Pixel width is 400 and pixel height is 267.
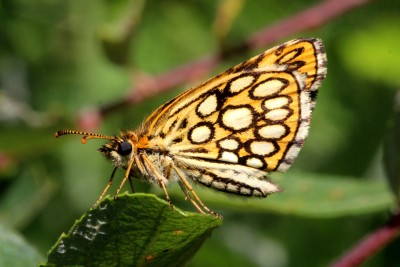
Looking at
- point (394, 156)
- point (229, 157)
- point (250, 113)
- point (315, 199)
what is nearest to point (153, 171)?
point (229, 157)

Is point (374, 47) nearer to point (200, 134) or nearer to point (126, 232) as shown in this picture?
point (200, 134)

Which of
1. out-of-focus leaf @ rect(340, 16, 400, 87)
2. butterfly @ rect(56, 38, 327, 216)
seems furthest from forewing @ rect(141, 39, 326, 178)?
out-of-focus leaf @ rect(340, 16, 400, 87)

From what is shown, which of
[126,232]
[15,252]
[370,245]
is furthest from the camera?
[370,245]

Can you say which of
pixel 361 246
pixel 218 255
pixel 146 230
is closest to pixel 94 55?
pixel 218 255

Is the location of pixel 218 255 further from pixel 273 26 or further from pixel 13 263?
pixel 13 263

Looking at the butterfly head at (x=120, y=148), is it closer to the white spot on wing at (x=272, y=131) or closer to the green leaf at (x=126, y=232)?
the white spot on wing at (x=272, y=131)

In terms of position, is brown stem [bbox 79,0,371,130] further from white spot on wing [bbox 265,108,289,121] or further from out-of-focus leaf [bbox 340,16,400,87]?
out-of-focus leaf [bbox 340,16,400,87]
